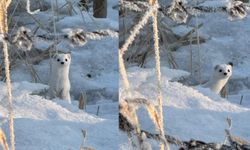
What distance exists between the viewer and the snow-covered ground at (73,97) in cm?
101

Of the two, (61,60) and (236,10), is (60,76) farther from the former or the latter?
(236,10)

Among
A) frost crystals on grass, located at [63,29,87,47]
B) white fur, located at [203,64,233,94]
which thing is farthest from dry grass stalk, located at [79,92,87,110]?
white fur, located at [203,64,233,94]

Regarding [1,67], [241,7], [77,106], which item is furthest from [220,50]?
[1,67]

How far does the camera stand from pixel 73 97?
1056 millimetres

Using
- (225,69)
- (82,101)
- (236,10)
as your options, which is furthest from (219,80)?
(82,101)

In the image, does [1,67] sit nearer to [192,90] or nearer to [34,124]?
[34,124]

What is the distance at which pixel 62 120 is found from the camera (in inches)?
41.1

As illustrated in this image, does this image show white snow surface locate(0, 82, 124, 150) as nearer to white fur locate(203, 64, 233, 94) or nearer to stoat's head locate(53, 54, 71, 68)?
stoat's head locate(53, 54, 71, 68)

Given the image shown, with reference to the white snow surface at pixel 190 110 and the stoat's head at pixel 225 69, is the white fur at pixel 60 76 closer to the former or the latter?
the white snow surface at pixel 190 110

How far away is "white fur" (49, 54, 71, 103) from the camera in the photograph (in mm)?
995

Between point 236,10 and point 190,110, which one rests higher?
point 236,10

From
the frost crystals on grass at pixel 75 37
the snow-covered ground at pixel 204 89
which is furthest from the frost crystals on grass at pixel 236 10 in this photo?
the frost crystals on grass at pixel 75 37

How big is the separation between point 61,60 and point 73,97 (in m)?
0.10

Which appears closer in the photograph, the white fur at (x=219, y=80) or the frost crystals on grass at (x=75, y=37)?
the white fur at (x=219, y=80)
